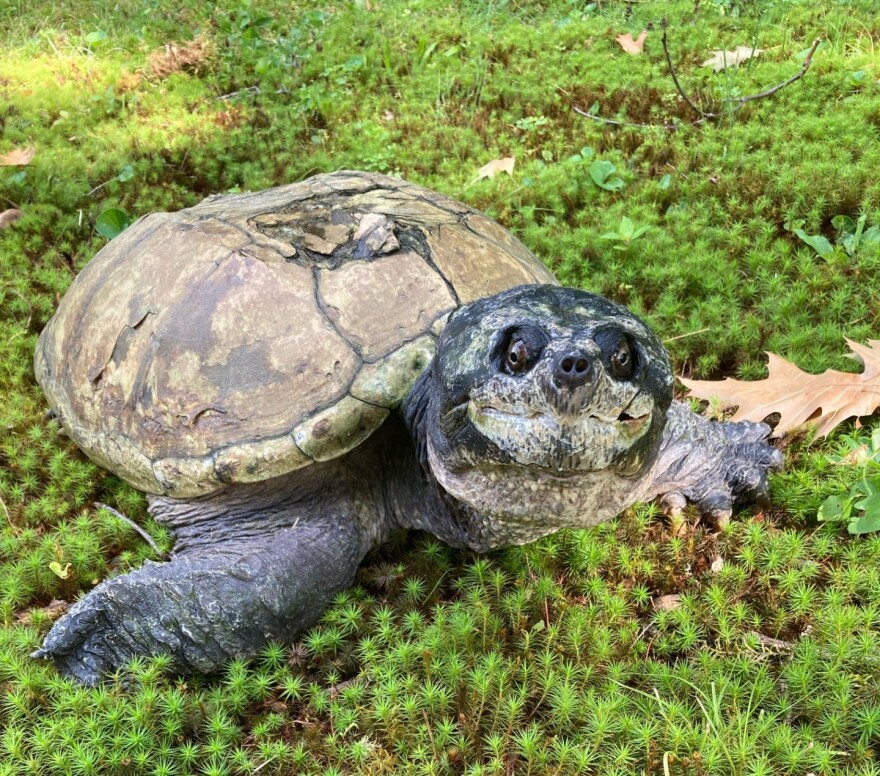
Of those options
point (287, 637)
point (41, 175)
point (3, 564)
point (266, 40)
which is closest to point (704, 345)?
point (287, 637)

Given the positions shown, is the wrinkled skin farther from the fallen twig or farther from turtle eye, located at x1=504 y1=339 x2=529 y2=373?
the fallen twig

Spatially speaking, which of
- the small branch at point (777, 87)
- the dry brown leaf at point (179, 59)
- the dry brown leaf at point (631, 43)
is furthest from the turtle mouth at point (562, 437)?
the dry brown leaf at point (179, 59)

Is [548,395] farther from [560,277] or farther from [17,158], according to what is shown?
[17,158]

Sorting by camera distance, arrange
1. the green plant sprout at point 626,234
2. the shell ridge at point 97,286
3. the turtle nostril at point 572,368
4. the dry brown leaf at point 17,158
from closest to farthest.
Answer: the turtle nostril at point 572,368 → the shell ridge at point 97,286 → the green plant sprout at point 626,234 → the dry brown leaf at point 17,158

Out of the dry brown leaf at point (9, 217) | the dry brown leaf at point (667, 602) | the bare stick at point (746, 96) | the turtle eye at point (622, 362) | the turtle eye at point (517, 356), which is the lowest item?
the dry brown leaf at point (667, 602)

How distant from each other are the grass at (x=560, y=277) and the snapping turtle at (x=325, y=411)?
165 millimetres

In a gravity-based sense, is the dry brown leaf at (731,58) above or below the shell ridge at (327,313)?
below

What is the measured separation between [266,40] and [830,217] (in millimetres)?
5213

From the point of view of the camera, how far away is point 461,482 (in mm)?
2197

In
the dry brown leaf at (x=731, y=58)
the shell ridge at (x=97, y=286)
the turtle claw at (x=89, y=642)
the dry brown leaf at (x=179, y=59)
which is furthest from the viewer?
the dry brown leaf at (x=179, y=59)

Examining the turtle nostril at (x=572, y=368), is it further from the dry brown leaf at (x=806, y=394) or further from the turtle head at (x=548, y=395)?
the dry brown leaf at (x=806, y=394)

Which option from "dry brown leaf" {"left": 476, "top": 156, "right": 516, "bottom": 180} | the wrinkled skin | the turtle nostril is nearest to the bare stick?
"dry brown leaf" {"left": 476, "top": 156, "right": 516, "bottom": 180}

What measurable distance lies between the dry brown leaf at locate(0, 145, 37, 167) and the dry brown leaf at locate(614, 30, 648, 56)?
4.61m

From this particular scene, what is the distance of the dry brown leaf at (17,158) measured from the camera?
5293 mm
